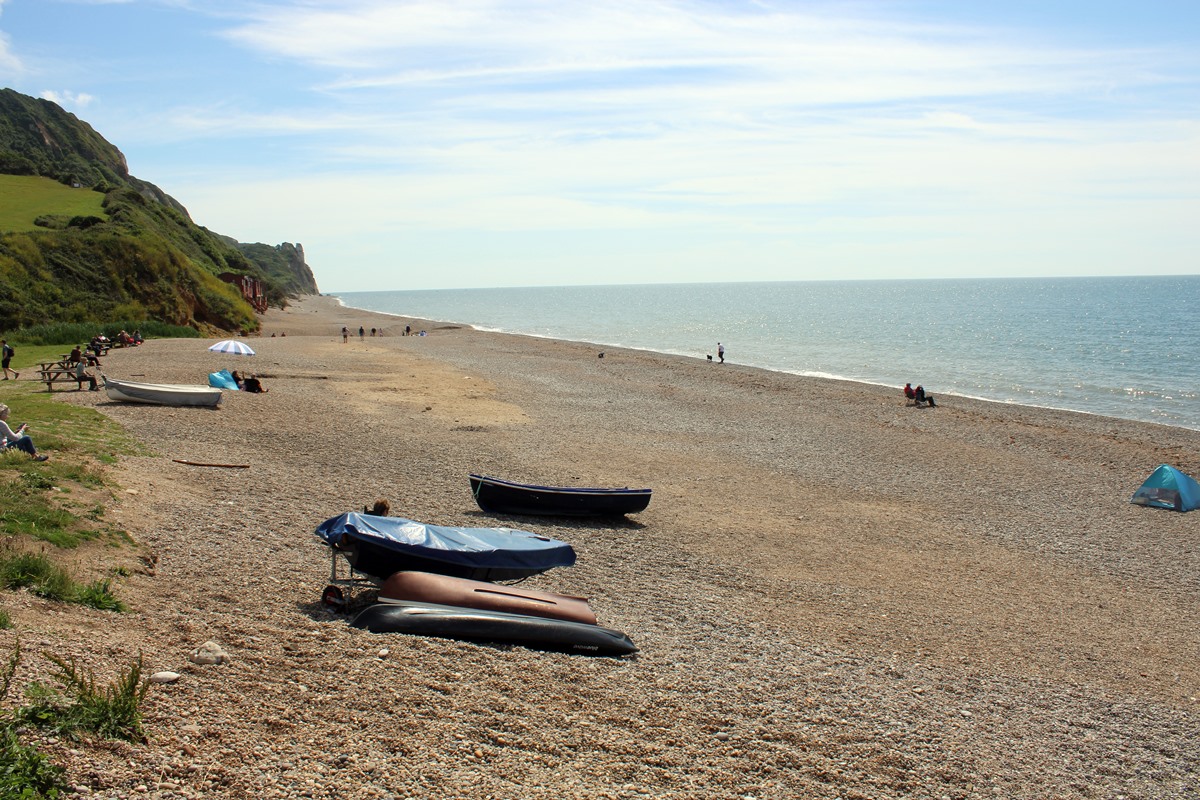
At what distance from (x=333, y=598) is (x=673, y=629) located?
388cm

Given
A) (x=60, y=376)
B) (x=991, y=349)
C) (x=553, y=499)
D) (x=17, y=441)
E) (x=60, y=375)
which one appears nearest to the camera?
(x=17, y=441)

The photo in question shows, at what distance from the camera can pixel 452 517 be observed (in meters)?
15.5

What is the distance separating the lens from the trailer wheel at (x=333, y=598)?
32.2 feet

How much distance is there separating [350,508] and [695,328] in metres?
84.5

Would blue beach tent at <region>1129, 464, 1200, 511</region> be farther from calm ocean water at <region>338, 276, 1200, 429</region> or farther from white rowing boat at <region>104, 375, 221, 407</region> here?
white rowing boat at <region>104, 375, 221, 407</region>

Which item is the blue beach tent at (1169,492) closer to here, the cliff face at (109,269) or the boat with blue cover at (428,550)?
the boat with blue cover at (428,550)

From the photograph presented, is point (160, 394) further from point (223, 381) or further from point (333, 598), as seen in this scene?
point (333, 598)

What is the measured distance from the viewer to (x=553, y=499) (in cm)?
1623

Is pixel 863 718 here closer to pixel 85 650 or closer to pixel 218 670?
pixel 218 670

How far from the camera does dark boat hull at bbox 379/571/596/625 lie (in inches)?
381

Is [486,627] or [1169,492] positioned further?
[1169,492]

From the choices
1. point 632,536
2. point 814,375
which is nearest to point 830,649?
point 632,536

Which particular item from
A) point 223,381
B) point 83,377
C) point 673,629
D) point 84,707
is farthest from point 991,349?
point 84,707

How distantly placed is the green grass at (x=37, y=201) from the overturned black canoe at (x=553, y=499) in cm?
4504
